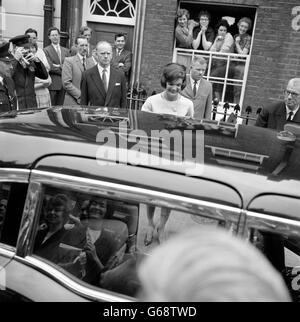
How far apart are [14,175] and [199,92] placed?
347 centimetres

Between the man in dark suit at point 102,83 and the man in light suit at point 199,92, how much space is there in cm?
83

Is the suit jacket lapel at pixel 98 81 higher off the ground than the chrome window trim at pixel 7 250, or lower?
higher

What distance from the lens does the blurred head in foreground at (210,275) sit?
43.2 inches

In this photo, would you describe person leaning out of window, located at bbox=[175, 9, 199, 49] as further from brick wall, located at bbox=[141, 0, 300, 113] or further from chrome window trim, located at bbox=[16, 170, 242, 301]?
chrome window trim, located at bbox=[16, 170, 242, 301]

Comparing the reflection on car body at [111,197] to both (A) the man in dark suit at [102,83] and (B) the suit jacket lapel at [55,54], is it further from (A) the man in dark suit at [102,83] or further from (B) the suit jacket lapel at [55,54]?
(B) the suit jacket lapel at [55,54]

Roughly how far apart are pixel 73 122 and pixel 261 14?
5952mm

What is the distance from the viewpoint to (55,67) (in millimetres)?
6328

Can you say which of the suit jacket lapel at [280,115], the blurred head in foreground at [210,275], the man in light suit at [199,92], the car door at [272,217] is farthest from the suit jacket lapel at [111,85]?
the blurred head in foreground at [210,275]

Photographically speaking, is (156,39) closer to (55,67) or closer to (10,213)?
(55,67)

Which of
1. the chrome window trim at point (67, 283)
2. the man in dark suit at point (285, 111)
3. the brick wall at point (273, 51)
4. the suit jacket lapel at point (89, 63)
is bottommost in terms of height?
the chrome window trim at point (67, 283)

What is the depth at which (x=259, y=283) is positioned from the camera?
1114mm

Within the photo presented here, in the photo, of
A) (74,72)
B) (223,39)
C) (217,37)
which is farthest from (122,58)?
(74,72)

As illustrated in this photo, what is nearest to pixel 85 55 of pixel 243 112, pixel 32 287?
pixel 243 112

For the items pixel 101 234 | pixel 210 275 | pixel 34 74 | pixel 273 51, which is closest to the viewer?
pixel 210 275
